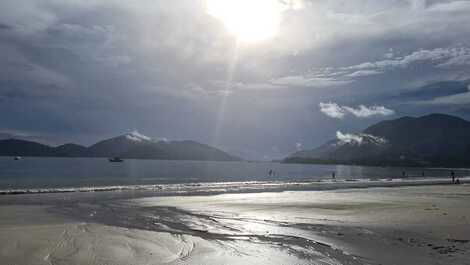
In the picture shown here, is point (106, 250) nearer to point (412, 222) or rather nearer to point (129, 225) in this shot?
point (129, 225)

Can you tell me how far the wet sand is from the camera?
12578 millimetres

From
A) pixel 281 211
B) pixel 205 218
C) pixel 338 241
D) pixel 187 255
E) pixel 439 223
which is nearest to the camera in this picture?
pixel 187 255

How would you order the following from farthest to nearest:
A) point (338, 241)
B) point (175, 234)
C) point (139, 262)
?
point (175, 234), point (338, 241), point (139, 262)

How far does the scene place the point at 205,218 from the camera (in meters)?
22.8

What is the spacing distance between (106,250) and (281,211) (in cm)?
1491

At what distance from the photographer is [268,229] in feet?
61.2

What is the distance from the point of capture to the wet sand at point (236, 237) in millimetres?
12578

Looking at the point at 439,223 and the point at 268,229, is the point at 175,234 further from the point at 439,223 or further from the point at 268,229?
the point at 439,223

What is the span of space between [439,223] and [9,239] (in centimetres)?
1960

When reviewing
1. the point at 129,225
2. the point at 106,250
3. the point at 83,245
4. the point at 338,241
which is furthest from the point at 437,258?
the point at 129,225

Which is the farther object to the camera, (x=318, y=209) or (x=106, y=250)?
(x=318, y=209)

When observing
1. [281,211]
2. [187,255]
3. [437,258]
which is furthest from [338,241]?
[281,211]

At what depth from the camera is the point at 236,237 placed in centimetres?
1638

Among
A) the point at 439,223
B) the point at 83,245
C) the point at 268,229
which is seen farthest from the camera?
the point at 439,223
